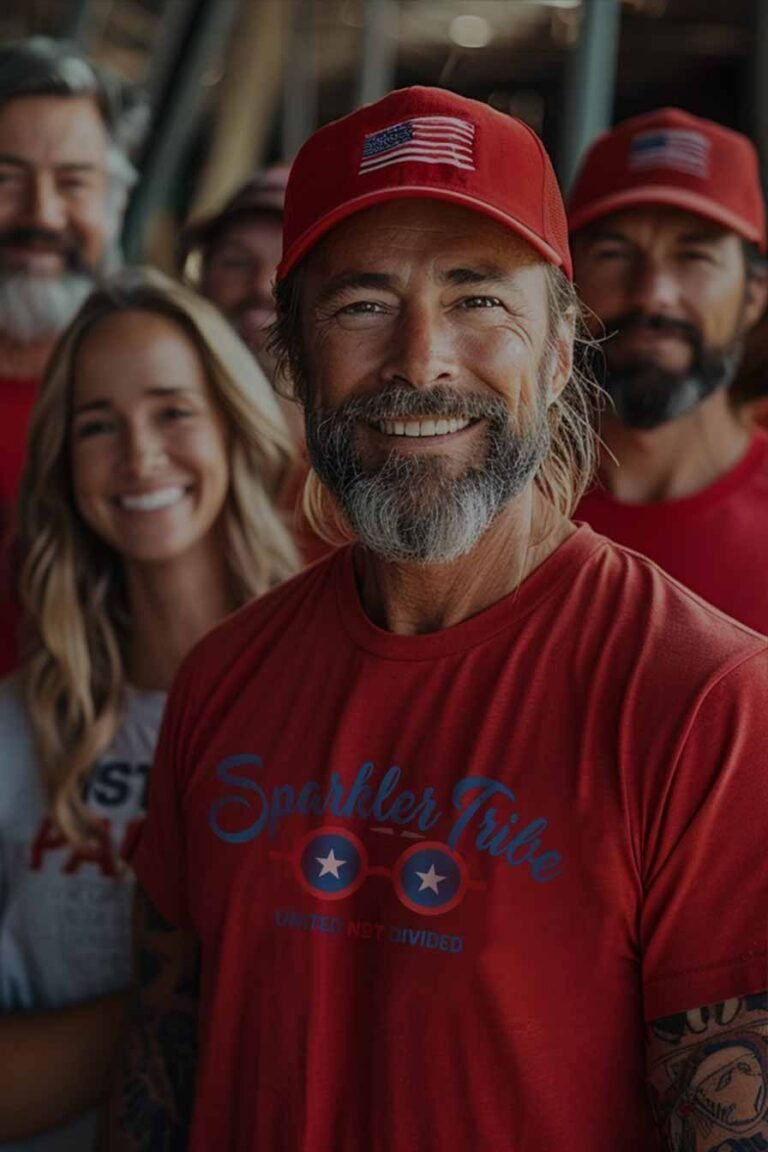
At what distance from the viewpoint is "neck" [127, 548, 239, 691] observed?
2557 mm

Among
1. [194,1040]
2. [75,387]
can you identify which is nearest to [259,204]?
[75,387]

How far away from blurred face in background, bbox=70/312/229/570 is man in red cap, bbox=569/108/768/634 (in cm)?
65

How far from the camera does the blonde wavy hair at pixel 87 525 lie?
2547 millimetres

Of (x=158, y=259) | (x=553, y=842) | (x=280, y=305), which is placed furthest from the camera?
(x=158, y=259)

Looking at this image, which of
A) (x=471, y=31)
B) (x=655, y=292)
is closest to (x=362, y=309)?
(x=655, y=292)

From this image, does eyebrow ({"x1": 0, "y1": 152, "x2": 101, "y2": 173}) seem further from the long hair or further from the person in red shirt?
the long hair

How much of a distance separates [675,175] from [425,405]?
50.2 inches

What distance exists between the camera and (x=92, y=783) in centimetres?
237

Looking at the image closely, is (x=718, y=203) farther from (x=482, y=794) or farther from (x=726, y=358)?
(x=482, y=794)

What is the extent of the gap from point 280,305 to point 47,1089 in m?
1.15

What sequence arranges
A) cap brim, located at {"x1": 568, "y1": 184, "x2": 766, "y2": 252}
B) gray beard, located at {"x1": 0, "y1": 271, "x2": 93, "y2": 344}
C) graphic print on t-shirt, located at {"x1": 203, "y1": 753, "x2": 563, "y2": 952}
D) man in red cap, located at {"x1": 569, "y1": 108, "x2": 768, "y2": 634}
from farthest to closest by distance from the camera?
gray beard, located at {"x1": 0, "y1": 271, "x2": 93, "y2": 344} → cap brim, located at {"x1": 568, "y1": 184, "x2": 766, "y2": 252} → man in red cap, located at {"x1": 569, "y1": 108, "x2": 768, "y2": 634} → graphic print on t-shirt, located at {"x1": 203, "y1": 753, "x2": 563, "y2": 952}

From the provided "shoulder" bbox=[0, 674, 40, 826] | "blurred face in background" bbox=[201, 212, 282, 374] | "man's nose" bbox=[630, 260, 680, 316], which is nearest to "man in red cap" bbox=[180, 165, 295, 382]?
"blurred face in background" bbox=[201, 212, 282, 374]

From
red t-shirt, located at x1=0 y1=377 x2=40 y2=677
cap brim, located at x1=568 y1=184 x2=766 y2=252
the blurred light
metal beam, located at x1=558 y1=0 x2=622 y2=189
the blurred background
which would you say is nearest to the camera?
cap brim, located at x1=568 y1=184 x2=766 y2=252

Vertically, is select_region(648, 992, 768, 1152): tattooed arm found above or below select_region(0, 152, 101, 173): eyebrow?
below
